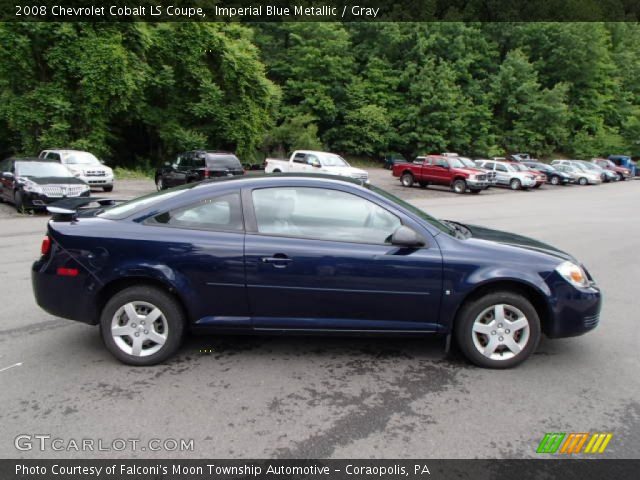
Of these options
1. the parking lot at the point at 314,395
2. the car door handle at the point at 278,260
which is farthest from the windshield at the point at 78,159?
the car door handle at the point at 278,260

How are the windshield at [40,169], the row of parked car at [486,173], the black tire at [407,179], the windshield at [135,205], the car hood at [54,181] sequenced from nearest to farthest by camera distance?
the windshield at [135,205] < the car hood at [54,181] < the windshield at [40,169] < the row of parked car at [486,173] < the black tire at [407,179]

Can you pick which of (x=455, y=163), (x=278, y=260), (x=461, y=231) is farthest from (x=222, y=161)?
(x=278, y=260)

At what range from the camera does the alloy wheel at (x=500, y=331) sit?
4.08 m

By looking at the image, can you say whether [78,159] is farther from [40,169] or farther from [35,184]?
[35,184]

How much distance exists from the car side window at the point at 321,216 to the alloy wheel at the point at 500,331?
105 centimetres

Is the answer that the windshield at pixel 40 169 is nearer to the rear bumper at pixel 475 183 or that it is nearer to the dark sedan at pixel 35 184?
the dark sedan at pixel 35 184

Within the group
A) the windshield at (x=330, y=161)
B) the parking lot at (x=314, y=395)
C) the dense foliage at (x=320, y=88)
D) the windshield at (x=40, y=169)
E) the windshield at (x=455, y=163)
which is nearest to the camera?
the parking lot at (x=314, y=395)

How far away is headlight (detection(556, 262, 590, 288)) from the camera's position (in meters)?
4.14

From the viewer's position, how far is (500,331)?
4098mm

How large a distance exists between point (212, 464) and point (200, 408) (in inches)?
25.1

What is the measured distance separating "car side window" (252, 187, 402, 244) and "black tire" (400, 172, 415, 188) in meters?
24.3

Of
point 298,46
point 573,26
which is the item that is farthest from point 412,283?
point 573,26

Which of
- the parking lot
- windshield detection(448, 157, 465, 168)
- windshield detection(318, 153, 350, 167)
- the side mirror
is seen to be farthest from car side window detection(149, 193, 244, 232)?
windshield detection(448, 157, 465, 168)

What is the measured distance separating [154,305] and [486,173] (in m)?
24.2
